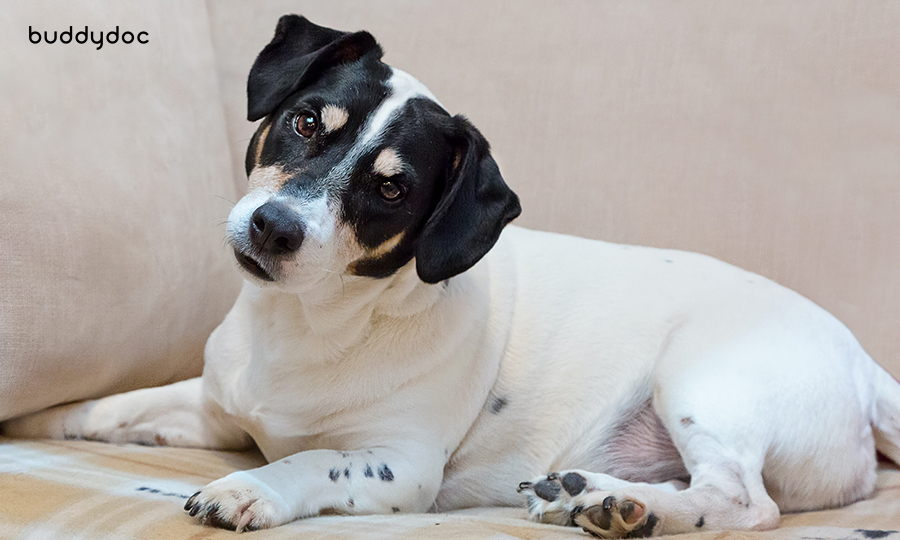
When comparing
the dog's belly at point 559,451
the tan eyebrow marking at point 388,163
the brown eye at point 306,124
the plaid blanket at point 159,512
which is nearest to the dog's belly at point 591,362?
the dog's belly at point 559,451

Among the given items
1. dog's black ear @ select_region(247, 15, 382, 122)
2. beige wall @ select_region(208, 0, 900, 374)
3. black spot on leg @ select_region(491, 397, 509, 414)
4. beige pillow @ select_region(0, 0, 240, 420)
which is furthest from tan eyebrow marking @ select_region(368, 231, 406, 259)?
beige wall @ select_region(208, 0, 900, 374)

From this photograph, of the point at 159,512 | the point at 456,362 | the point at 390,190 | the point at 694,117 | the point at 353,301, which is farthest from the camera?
the point at 694,117

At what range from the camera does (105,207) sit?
2016 millimetres

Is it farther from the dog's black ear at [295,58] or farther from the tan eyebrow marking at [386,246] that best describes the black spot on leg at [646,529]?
the dog's black ear at [295,58]

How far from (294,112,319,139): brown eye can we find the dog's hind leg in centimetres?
74

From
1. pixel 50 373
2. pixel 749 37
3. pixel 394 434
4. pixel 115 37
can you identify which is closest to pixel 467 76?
pixel 749 37

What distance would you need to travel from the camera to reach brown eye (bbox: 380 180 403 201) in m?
1.70

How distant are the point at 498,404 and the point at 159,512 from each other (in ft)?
2.84

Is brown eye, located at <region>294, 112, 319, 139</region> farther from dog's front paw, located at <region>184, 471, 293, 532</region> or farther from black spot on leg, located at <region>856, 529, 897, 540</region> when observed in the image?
black spot on leg, located at <region>856, 529, 897, 540</region>

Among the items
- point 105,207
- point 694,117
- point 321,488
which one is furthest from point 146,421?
point 694,117

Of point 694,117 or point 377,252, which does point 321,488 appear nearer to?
point 377,252

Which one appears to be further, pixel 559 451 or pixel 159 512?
pixel 559 451

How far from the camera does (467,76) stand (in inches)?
108

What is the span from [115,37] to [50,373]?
91 centimetres
